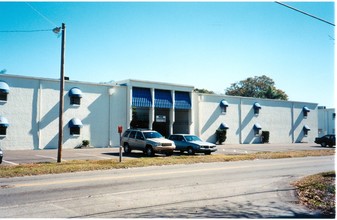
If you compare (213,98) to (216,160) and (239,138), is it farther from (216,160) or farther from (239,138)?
(216,160)

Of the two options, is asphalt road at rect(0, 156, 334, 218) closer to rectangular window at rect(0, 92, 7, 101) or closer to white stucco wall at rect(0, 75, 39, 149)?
white stucco wall at rect(0, 75, 39, 149)

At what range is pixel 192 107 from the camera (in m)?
37.1

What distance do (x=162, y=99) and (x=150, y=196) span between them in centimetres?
2601

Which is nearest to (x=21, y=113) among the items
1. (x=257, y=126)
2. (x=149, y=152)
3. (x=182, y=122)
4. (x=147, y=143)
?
(x=147, y=143)

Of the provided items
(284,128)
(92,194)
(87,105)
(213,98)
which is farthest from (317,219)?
(284,128)

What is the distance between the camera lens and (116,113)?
3238cm

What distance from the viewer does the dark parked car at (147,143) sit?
22.1 meters

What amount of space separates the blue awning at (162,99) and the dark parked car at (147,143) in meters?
10.5

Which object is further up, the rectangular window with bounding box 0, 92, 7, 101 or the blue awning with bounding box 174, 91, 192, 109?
the blue awning with bounding box 174, 91, 192, 109

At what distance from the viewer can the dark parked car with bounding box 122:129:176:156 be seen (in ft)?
72.6

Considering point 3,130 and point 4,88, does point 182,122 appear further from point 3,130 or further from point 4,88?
point 4,88

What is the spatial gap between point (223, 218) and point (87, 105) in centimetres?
2555

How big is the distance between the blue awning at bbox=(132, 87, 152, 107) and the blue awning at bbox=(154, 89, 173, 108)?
0.79m

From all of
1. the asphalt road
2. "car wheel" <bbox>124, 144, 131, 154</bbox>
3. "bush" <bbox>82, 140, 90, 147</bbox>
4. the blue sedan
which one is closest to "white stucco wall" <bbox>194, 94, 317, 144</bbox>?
the blue sedan
